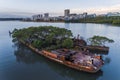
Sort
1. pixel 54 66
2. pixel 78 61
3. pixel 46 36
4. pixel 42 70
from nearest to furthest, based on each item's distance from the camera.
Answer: pixel 42 70 → pixel 78 61 → pixel 54 66 → pixel 46 36

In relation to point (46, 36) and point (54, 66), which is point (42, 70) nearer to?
point (54, 66)

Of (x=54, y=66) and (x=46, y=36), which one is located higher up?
(x=46, y=36)

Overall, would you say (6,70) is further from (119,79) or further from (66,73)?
(119,79)

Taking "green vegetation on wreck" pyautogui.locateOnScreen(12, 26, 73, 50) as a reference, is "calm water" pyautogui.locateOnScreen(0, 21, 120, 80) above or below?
below

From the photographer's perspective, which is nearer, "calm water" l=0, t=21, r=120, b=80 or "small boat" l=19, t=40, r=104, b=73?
"calm water" l=0, t=21, r=120, b=80

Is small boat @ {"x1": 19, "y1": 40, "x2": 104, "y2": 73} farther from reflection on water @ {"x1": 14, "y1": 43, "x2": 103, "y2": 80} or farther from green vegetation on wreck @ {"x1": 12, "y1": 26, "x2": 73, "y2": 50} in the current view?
green vegetation on wreck @ {"x1": 12, "y1": 26, "x2": 73, "y2": 50}

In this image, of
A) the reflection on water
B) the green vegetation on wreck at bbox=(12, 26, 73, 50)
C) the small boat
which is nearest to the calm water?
the reflection on water

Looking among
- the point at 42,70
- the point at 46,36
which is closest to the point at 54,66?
the point at 42,70

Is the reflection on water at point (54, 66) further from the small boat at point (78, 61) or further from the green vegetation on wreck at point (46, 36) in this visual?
the green vegetation on wreck at point (46, 36)
